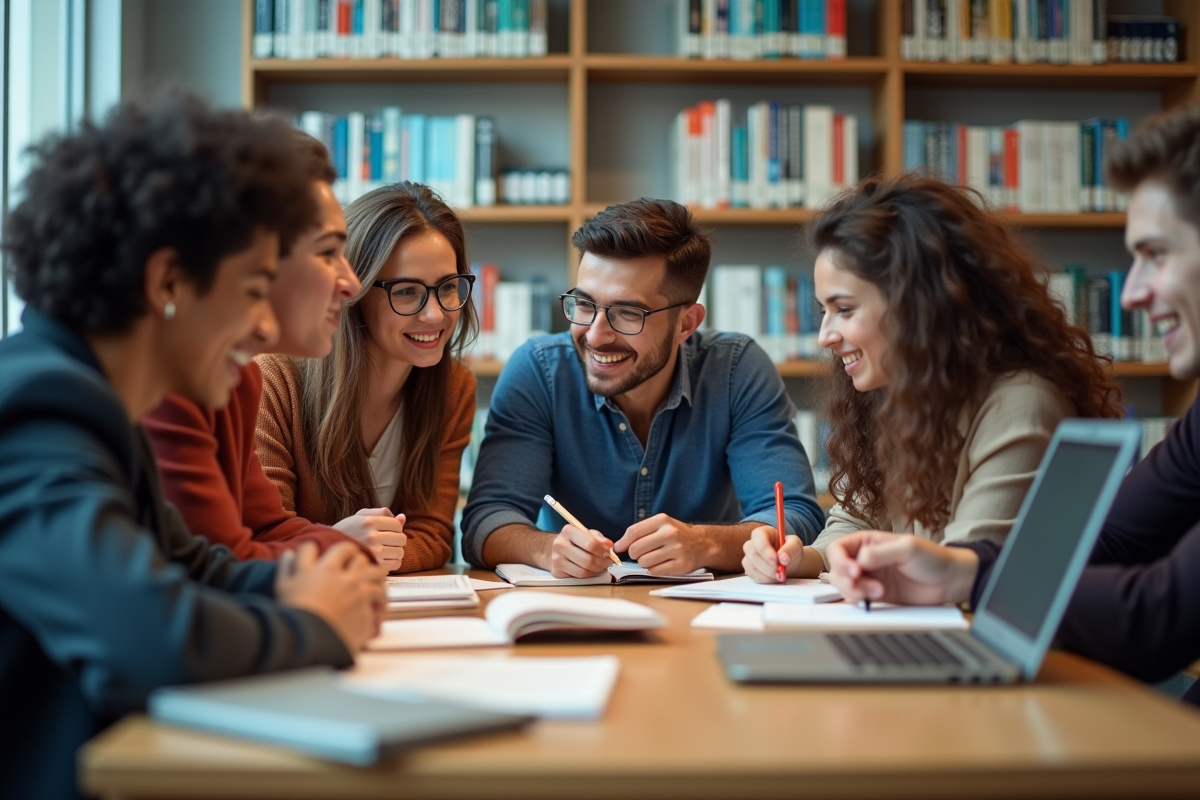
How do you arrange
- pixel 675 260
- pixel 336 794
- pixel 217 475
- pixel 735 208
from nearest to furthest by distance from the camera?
pixel 336 794
pixel 217 475
pixel 675 260
pixel 735 208

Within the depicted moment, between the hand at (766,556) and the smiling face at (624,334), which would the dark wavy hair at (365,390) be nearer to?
the smiling face at (624,334)

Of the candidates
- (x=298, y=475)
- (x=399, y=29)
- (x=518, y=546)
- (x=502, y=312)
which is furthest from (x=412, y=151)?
(x=518, y=546)

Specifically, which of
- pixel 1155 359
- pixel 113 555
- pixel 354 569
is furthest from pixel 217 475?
pixel 1155 359

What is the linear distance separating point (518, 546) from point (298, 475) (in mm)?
449

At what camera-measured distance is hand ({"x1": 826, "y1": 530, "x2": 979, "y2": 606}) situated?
1.32 metres

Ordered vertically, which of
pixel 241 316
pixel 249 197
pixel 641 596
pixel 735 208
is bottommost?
pixel 641 596

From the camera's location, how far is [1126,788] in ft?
2.52

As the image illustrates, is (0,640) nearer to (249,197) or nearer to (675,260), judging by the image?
(249,197)

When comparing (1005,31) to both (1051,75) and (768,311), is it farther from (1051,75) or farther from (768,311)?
(768,311)

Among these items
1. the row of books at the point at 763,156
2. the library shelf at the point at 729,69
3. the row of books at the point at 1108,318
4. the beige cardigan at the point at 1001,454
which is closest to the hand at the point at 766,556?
the beige cardigan at the point at 1001,454

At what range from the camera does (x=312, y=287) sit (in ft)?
5.02

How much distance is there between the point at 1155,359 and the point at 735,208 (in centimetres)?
146

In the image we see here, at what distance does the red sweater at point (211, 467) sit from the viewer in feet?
4.64

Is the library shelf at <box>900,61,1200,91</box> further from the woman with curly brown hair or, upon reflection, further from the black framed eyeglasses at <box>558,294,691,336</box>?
the woman with curly brown hair
